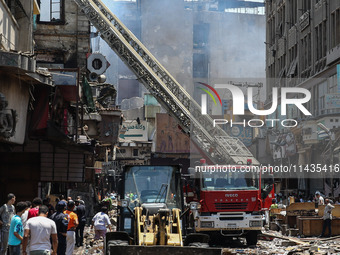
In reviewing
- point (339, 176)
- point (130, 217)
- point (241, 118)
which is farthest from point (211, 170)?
point (241, 118)

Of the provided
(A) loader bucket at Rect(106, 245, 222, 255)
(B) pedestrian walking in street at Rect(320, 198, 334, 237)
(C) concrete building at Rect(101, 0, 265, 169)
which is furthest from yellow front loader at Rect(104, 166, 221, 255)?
(C) concrete building at Rect(101, 0, 265, 169)

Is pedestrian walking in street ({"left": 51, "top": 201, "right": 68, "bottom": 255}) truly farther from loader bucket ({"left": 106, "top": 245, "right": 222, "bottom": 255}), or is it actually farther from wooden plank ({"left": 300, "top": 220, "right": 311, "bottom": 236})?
wooden plank ({"left": 300, "top": 220, "right": 311, "bottom": 236})

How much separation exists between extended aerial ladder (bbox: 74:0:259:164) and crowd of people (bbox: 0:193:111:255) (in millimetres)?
20436

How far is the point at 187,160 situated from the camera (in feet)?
256

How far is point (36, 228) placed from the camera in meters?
10.4

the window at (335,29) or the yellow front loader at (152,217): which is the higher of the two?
the window at (335,29)

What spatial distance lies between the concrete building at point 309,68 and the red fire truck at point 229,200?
691 inches

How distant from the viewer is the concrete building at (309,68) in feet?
137

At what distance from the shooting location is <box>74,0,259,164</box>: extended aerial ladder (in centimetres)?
3866

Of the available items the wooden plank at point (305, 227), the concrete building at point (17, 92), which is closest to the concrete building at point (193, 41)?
the wooden plank at point (305, 227)

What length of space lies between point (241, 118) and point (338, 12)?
49095 millimetres

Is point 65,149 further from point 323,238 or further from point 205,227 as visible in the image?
point 323,238

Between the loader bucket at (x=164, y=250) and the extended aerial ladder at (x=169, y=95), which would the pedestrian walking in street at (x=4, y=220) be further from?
the extended aerial ladder at (x=169, y=95)

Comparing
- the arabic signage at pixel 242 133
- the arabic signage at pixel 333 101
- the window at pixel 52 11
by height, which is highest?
the window at pixel 52 11
